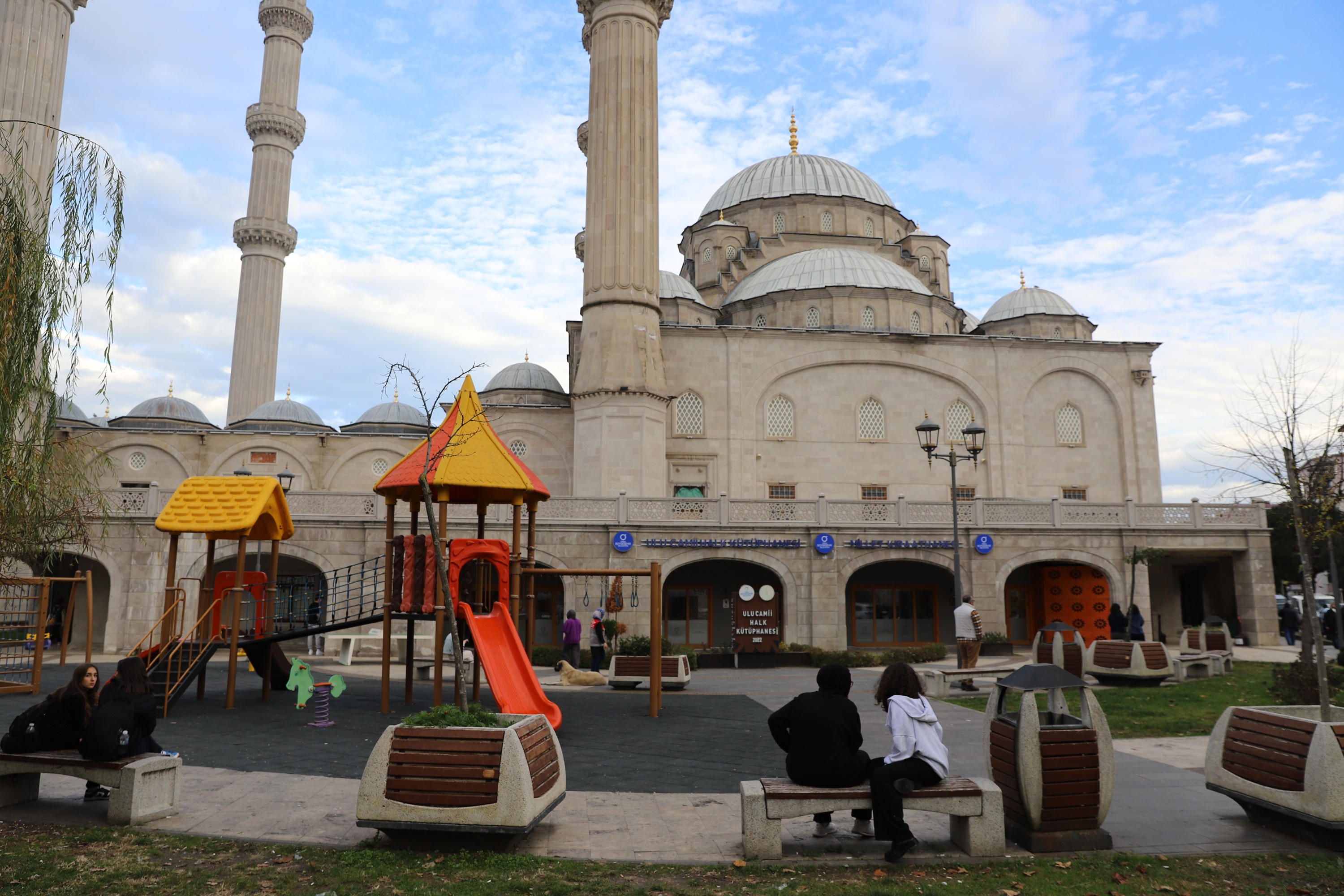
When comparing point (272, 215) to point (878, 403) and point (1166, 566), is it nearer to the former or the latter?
point (878, 403)

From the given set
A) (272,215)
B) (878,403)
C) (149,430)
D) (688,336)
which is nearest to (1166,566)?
(878,403)

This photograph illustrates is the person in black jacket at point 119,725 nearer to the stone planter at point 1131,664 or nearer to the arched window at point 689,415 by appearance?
the stone planter at point 1131,664

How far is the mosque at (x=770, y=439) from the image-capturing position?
975 inches

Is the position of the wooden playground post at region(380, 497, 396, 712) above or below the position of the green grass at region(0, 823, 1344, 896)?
above

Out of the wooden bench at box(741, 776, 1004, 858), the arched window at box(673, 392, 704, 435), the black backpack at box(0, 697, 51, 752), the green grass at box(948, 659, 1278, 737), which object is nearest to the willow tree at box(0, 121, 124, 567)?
the black backpack at box(0, 697, 51, 752)

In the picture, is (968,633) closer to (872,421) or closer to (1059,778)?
(1059,778)

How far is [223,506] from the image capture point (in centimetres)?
1445

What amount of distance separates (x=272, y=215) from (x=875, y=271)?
94.9 feet

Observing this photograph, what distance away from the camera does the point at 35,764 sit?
6.97m

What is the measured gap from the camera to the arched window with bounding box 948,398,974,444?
3416 centimetres

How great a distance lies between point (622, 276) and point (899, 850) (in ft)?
84.6

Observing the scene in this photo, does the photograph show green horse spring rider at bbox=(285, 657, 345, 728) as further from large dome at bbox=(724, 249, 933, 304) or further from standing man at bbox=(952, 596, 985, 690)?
large dome at bbox=(724, 249, 933, 304)

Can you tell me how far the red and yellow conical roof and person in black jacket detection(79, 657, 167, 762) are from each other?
17.5 feet

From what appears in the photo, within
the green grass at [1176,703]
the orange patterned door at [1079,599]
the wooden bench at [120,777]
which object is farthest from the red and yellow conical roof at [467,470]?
the orange patterned door at [1079,599]
